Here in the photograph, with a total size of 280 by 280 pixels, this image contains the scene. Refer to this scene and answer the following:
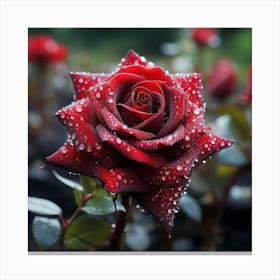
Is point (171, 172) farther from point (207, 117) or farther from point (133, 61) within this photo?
point (207, 117)

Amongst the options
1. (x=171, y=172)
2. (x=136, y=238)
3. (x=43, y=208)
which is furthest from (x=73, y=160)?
(x=136, y=238)

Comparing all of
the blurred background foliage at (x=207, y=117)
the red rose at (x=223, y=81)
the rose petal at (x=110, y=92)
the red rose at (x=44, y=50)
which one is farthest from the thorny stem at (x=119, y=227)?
the red rose at (x=44, y=50)

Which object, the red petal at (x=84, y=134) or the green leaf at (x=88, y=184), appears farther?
the green leaf at (x=88, y=184)

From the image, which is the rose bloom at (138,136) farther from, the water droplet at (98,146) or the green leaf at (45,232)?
the green leaf at (45,232)

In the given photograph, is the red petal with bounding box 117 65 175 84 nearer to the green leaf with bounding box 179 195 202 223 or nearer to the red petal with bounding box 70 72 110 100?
the red petal with bounding box 70 72 110 100

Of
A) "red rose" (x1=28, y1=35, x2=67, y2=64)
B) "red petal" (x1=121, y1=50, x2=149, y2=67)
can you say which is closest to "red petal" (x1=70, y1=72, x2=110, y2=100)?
"red petal" (x1=121, y1=50, x2=149, y2=67)
